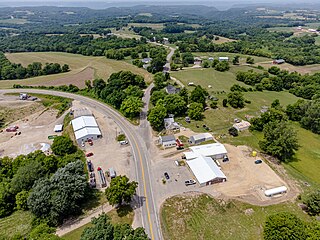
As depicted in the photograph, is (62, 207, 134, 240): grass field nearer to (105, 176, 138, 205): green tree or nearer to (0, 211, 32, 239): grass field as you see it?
(105, 176, 138, 205): green tree

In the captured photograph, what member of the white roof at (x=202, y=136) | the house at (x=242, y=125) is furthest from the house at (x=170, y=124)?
the house at (x=242, y=125)

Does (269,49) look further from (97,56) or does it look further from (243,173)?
(243,173)

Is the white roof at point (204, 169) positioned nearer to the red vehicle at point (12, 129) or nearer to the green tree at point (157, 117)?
the green tree at point (157, 117)

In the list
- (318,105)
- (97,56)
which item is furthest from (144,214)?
(97,56)

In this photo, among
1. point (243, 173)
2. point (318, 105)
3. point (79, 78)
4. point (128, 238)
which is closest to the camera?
point (128, 238)

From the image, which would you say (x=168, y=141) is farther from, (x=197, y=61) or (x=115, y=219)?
(x=197, y=61)

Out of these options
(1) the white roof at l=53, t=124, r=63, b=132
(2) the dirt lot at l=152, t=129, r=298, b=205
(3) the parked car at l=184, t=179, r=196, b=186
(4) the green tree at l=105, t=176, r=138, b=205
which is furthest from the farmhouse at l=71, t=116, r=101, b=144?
(3) the parked car at l=184, t=179, r=196, b=186
